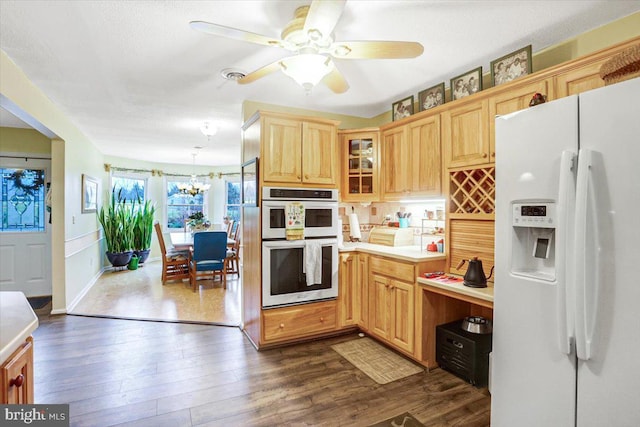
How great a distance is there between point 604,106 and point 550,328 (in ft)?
3.35

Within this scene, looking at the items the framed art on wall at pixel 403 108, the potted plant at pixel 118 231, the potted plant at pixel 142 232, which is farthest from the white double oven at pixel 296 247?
the potted plant at pixel 142 232

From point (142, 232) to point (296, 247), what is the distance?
540 centimetres

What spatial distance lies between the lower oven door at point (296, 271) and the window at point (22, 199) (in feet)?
13.1

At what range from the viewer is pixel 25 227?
4.70 m

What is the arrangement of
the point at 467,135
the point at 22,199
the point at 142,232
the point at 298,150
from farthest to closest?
the point at 142,232 → the point at 22,199 → the point at 298,150 → the point at 467,135

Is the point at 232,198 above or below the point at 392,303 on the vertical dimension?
above

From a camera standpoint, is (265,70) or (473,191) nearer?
(265,70)

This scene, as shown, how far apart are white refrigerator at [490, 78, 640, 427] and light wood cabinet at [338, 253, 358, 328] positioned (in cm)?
173

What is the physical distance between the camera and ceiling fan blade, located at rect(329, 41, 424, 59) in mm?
1759

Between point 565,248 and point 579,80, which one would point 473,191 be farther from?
point 565,248

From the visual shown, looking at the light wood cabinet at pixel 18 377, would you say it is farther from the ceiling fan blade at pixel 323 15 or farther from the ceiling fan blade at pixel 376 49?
the ceiling fan blade at pixel 376 49

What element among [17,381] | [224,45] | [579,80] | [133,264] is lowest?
[133,264]

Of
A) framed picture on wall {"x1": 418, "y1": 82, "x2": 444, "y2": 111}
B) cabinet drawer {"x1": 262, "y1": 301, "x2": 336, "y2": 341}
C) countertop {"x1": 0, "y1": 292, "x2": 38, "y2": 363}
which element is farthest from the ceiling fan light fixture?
cabinet drawer {"x1": 262, "y1": 301, "x2": 336, "y2": 341}

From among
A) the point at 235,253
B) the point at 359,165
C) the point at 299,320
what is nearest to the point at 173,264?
the point at 235,253
